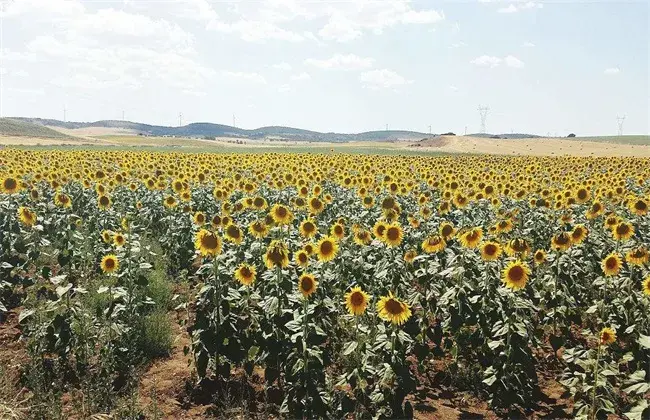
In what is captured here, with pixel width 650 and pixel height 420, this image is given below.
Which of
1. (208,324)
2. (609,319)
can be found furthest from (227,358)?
(609,319)

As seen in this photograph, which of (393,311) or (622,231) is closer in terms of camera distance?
(393,311)

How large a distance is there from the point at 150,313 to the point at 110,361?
5.31 feet

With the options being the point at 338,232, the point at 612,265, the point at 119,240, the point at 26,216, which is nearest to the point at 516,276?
the point at 612,265

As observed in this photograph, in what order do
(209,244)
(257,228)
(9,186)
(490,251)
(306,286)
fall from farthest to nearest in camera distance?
(9,186) < (257,228) < (490,251) < (209,244) < (306,286)

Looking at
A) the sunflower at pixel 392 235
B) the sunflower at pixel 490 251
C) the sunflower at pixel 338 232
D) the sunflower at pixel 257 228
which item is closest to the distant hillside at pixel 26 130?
the sunflower at pixel 257 228

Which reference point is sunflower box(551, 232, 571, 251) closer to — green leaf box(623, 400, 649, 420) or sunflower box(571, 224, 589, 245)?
sunflower box(571, 224, 589, 245)

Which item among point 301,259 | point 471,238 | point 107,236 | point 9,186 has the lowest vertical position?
point 107,236

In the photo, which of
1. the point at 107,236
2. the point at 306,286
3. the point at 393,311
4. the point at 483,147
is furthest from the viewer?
the point at 483,147

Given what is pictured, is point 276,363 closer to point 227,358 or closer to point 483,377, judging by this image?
point 227,358

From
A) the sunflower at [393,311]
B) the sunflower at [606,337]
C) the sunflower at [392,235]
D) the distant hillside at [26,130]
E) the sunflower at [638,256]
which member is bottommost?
the sunflower at [606,337]

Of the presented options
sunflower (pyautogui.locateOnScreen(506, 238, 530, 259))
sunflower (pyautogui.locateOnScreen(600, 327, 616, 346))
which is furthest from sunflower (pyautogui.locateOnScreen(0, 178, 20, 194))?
sunflower (pyautogui.locateOnScreen(600, 327, 616, 346))

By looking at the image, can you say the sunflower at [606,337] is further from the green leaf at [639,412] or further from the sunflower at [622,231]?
the sunflower at [622,231]

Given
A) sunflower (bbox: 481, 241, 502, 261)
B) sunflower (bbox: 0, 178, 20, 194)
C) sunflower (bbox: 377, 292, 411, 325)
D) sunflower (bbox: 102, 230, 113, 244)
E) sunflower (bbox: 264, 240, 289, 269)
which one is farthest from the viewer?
sunflower (bbox: 0, 178, 20, 194)

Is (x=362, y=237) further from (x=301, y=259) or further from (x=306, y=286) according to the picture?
(x=306, y=286)
